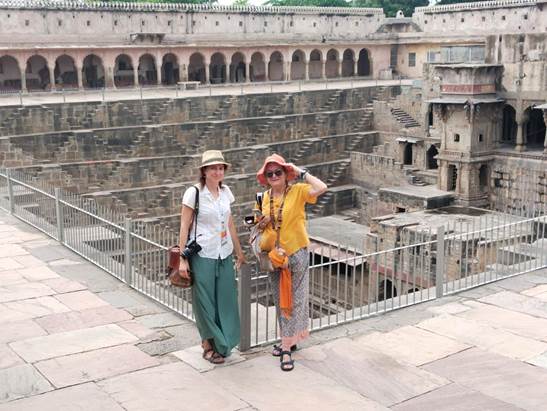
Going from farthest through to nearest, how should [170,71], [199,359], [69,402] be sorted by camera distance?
[170,71] → [199,359] → [69,402]

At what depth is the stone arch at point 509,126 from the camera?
25.5 m

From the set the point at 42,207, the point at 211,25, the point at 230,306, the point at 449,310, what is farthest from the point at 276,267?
the point at 211,25

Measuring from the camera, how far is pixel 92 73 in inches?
1420

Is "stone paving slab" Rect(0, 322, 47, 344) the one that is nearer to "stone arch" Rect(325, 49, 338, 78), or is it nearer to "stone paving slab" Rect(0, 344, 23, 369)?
"stone paving slab" Rect(0, 344, 23, 369)

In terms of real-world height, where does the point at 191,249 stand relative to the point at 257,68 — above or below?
below

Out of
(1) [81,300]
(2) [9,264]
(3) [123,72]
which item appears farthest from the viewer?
(3) [123,72]

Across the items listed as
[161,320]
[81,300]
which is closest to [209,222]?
[161,320]

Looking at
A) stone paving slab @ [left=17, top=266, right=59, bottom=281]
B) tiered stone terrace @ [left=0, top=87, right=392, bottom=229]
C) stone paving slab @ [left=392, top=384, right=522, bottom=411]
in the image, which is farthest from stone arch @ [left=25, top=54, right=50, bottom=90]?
stone paving slab @ [left=392, top=384, right=522, bottom=411]

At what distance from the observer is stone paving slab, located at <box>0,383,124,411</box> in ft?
18.7

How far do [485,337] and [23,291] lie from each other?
5.39 metres

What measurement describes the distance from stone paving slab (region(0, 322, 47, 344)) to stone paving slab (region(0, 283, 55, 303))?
90 cm

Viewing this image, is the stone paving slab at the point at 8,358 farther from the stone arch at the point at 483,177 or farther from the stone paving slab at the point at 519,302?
the stone arch at the point at 483,177

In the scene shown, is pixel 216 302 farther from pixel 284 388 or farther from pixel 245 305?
pixel 284 388

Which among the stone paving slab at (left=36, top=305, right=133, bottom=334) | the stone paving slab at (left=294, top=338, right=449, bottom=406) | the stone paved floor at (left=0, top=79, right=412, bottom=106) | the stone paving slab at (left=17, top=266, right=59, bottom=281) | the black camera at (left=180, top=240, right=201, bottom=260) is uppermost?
the stone paved floor at (left=0, top=79, right=412, bottom=106)
